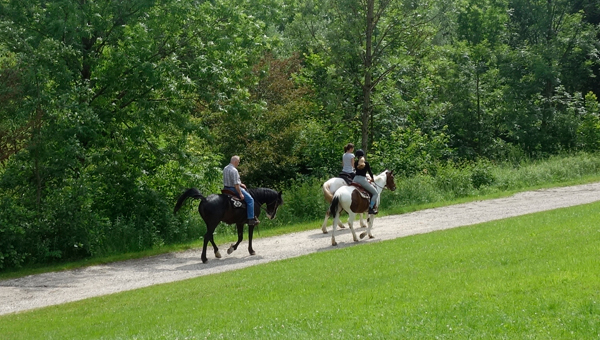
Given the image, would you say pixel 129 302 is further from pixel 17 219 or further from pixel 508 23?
pixel 508 23

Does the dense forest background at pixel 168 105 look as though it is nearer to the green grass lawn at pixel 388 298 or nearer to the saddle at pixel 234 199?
the saddle at pixel 234 199

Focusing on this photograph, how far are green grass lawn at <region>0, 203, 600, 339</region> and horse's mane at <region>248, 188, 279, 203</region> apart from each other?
305 cm

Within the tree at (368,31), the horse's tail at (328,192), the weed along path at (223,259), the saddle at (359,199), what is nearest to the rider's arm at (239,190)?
the weed along path at (223,259)

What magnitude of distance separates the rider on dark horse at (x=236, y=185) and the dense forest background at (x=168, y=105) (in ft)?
14.0

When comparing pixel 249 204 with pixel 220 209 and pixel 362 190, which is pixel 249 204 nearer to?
pixel 220 209

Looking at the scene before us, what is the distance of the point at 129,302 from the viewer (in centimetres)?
1458

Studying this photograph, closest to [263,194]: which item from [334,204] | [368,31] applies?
[334,204]

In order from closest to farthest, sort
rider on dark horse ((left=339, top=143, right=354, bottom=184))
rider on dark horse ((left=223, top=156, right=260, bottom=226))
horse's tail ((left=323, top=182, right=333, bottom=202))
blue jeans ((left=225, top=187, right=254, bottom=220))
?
rider on dark horse ((left=223, top=156, right=260, bottom=226)) → blue jeans ((left=225, top=187, right=254, bottom=220)) → rider on dark horse ((left=339, top=143, right=354, bottom=184)) → horse's tail ((left=323, top=182, right=333, bottom=202))

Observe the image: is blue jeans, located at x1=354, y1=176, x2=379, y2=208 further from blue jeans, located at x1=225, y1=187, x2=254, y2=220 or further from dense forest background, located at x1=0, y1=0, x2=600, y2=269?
dense forest background, located at x1=0, y1=0, x2=600, y2=269

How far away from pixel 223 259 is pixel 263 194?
2.18m

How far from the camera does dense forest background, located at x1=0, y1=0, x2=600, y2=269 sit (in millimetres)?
20797

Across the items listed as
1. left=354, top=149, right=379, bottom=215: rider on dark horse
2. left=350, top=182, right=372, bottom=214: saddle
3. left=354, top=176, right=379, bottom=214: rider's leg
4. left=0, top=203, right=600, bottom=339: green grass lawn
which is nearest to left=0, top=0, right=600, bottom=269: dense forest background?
left=354, top=149, right=379, bottom=215: rider on dark horse

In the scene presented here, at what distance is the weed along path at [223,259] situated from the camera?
Answer: 16859 millimetres

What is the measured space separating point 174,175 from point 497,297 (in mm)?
15611
